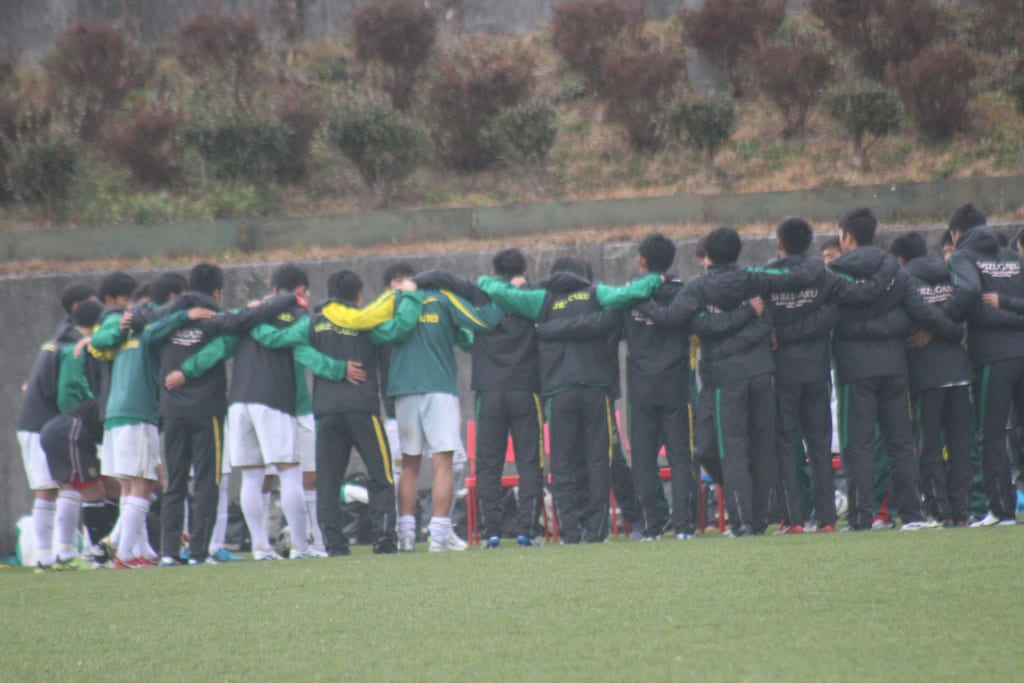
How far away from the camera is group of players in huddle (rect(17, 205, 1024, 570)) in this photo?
8.73 m

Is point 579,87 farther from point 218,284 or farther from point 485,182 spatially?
point 218,284

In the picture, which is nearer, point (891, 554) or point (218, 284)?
point (891, 554)

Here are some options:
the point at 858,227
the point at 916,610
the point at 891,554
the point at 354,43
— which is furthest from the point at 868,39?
the point at 916,610

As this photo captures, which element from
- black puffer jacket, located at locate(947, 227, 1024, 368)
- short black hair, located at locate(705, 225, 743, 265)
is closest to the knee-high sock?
short black hair, located at locate(705, 225, 743, 265)

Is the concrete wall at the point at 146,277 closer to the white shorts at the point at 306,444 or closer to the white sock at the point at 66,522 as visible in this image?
the white shorts at the point at 306,444

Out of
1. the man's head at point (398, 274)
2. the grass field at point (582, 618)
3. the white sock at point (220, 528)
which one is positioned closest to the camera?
the grass field at point (582, 618)

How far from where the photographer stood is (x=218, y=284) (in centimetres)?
991

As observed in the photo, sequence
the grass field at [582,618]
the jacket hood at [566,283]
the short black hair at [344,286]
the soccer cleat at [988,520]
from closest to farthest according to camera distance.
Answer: the grass field at [582,618]
the soccer cleat at [988,520]
the jacket hood at [566,283]
the short black hair at [344,286]

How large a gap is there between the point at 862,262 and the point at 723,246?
96 centimetres

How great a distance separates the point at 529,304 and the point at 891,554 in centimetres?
366

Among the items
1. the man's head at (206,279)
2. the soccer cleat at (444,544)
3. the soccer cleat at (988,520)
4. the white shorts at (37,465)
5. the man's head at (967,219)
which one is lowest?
the soccer cleat at (444,544)

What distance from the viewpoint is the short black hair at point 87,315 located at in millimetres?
10438

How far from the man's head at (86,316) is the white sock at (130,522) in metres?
1.66

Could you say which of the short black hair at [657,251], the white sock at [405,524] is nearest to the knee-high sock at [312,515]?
the white sock at [405,524]
